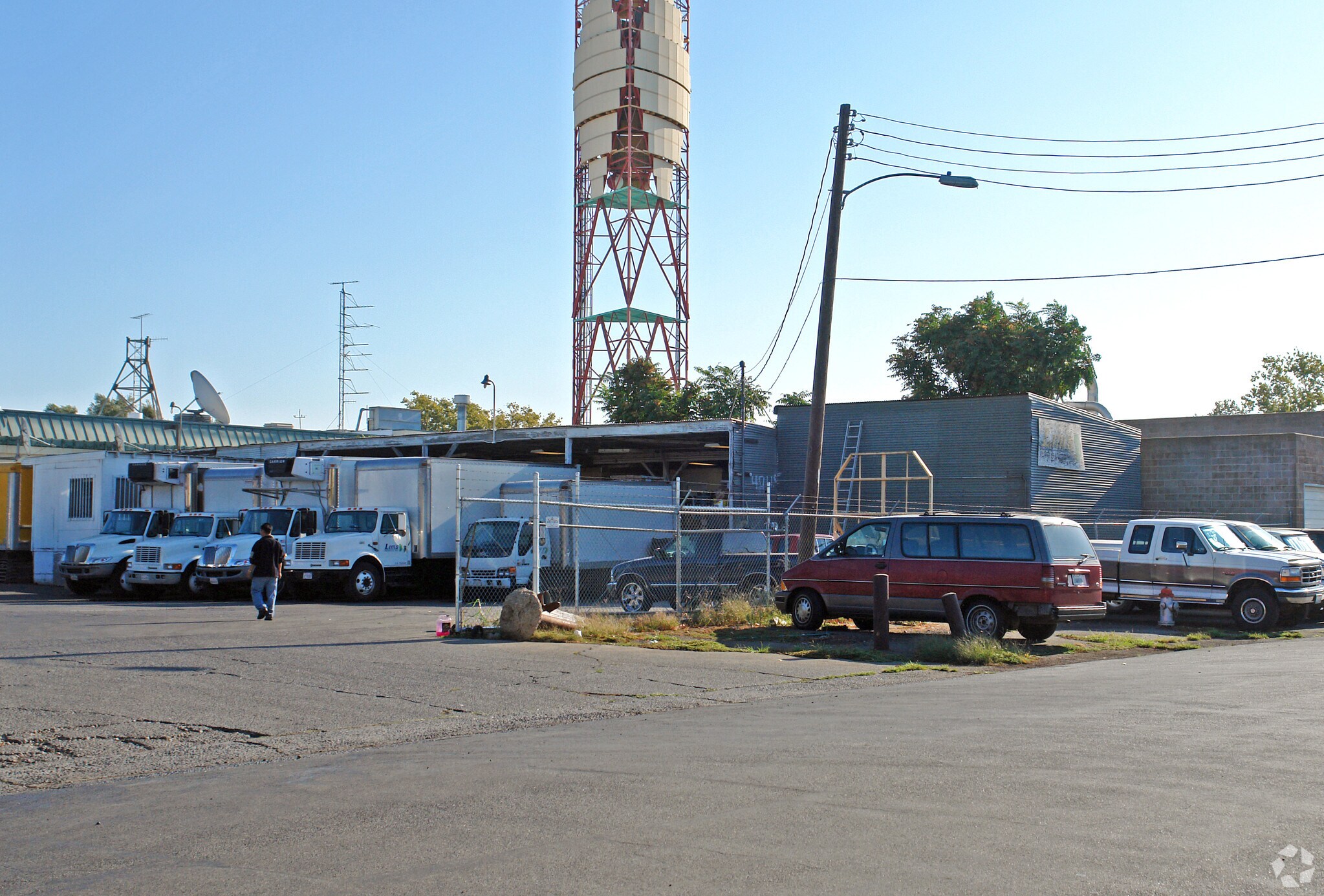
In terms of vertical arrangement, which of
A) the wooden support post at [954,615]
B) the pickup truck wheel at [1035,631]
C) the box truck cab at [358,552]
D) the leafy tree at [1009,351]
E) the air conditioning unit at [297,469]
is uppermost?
the leafy tree at [1009,351]

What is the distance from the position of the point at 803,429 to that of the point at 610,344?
2396 centimetres

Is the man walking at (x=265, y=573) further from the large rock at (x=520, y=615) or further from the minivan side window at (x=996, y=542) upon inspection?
the minivan side window at (x=996, y=542)

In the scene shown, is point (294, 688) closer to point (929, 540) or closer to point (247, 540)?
point (929, 540)

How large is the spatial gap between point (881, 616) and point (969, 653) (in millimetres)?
1517

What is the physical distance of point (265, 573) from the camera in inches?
771

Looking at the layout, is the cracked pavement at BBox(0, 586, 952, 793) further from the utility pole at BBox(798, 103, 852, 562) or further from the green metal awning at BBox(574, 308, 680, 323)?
the green metal awning at BBox(574, 308, 680, 323)

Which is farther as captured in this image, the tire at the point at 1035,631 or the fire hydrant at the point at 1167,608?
the fire hydrant at the point at 1167,608

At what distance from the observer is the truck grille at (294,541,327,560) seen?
2522 centimetres

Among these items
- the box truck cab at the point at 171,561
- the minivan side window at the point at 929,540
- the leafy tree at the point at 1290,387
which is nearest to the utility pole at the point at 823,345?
the minivan side window at the point at 929,540

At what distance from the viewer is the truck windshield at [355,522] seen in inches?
1008

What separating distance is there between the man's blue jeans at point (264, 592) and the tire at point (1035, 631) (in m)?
12.0

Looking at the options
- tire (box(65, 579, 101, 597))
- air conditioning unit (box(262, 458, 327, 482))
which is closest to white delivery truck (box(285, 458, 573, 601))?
air conditioning unit (box(262, 458, 327, 482))

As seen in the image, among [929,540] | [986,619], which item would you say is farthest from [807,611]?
[986,619]

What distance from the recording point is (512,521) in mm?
23297
